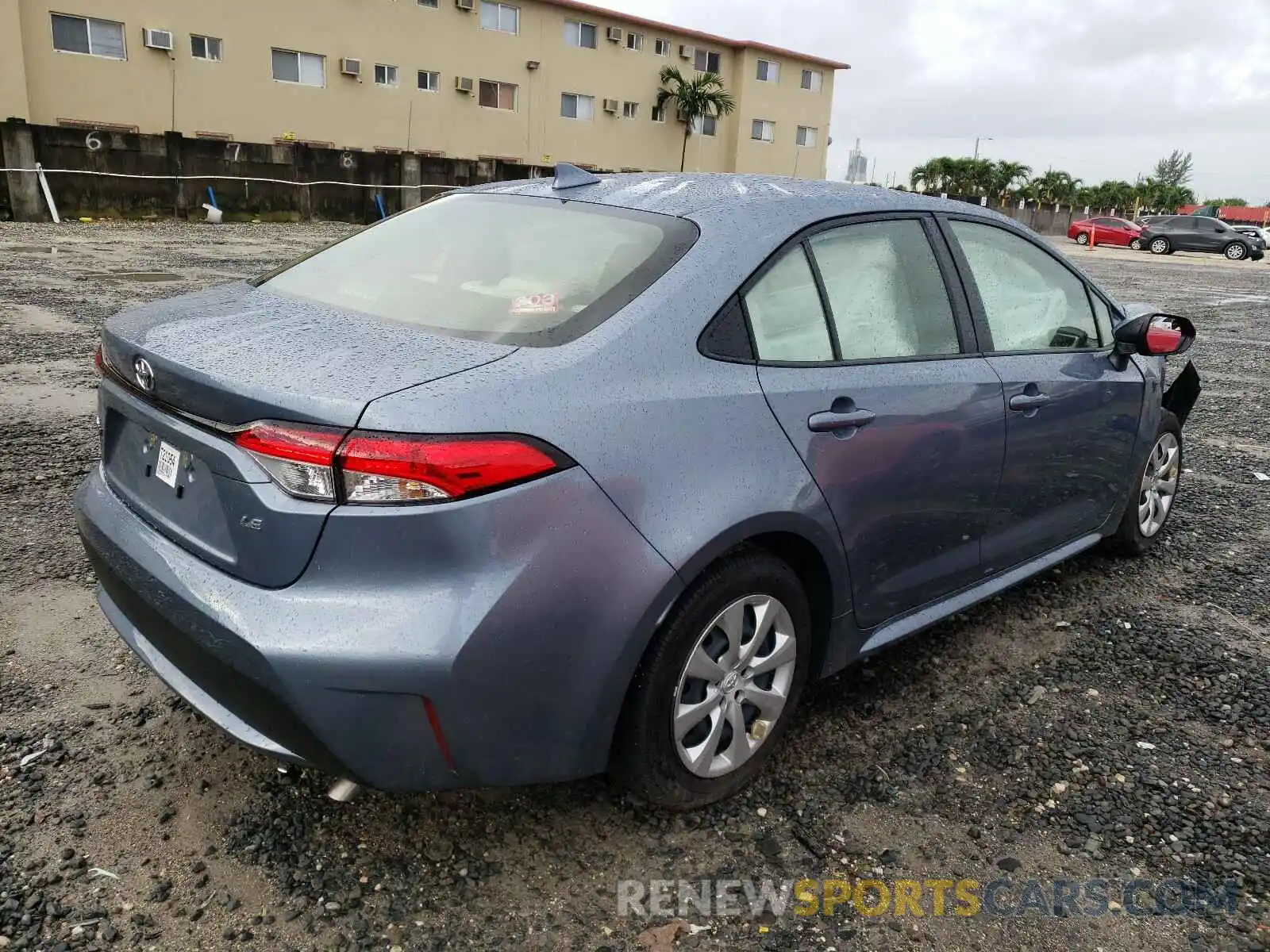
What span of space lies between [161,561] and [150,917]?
756 millimetres

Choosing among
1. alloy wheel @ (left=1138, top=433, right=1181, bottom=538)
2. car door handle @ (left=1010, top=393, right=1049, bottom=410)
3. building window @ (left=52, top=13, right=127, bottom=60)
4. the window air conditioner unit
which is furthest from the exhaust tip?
the window air conditioner unit

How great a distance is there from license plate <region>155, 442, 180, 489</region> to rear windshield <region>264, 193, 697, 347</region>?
0.58m

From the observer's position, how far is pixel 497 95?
1367 inches

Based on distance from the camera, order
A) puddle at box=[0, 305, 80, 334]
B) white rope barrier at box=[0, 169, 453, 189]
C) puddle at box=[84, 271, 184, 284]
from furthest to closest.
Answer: white rope barrier at box=[0, 169, 453, 189] → puddle at box=[84, 271, 184, 284] → puddle at box=[0, 305, 80, 334]

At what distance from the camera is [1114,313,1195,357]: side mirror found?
11.9 ft

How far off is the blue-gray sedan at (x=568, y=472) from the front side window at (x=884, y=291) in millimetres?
12

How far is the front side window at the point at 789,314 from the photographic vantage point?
2465mm

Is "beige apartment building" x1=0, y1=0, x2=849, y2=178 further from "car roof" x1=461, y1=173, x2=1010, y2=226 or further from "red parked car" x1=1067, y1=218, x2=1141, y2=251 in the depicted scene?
"car roof" x1=461, y1=173, x2=1010, y2=226

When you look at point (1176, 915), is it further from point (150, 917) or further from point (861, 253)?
point (150, 917)

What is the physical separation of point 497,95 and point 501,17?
258 cm

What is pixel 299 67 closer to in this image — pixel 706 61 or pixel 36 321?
pixel 706 61

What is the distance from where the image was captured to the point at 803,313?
2598 millimetres

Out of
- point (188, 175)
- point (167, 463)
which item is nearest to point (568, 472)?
point (167, 463)

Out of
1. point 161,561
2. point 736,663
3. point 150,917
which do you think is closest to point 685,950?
point 736,663
